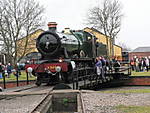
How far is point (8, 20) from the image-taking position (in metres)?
37.3

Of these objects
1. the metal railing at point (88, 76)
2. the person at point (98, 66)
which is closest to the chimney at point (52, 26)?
the metal railing at point (88, 76)

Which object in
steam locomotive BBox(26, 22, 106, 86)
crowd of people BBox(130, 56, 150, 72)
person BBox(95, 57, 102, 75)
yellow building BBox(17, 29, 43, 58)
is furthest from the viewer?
yellow building BBox(17, 29, 43, 58)

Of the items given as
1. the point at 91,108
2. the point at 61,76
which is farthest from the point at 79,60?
the point at 91,108

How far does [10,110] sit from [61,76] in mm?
6808

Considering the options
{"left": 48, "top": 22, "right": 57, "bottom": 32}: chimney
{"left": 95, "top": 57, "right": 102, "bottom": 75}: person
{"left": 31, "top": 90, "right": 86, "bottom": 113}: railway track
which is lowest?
{"left": 31, "top": 90, "right": 86, "bottom": 113}: railway track

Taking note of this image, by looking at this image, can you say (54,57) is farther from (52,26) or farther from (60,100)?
(60,100)

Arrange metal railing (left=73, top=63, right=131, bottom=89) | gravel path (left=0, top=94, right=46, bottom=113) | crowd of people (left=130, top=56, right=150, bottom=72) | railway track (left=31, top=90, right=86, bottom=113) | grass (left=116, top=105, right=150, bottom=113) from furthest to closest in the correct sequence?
1. crowd of people (left=130, top=56, right=150, bottom=72)
2. metal railing (left=73, top=63, right=131, bottom=89)
3. railway track (left=31, top=90, right=86, bottom=113)
4. gravel path (left=0, top=94, right=46, bottom=113)
5. grass (left=116, top=105, right=150, bottom=113)

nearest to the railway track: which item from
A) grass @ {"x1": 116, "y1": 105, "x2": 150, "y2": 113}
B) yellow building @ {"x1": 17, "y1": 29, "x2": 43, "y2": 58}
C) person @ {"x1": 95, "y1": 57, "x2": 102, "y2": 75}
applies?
grass @ {"x1": 116, "y1": 105, "x2": 150, "y2": 113}

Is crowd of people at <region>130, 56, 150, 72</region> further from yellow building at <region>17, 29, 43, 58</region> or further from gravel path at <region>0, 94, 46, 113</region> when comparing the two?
gravel path at <region>0, 94, 46, 113</region>

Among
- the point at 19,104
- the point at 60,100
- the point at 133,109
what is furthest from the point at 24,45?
the point at 133,109

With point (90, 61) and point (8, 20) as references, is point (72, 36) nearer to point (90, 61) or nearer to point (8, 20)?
point (90, 61)

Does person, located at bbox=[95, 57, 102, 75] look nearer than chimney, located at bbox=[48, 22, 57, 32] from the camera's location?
No

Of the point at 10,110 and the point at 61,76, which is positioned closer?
the point at 10,110

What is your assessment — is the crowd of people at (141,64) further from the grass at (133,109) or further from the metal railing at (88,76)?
the grass at (133,109)
